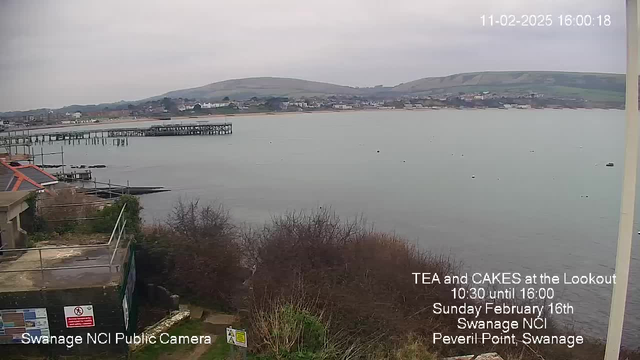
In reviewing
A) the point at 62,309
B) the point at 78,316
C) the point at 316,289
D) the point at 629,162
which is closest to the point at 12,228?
the point at 62,309

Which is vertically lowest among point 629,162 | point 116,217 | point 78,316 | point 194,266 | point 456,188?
point 456,188

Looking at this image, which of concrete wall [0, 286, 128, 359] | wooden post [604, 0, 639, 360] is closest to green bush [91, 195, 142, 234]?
concrete wall [0, 286, 128, 359]

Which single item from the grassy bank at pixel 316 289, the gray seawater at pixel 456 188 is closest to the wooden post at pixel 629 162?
the grassy bank at pixel 316 289

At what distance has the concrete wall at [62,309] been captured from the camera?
5.09 metres

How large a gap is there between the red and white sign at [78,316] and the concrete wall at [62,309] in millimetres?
38

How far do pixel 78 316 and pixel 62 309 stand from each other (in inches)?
6.8

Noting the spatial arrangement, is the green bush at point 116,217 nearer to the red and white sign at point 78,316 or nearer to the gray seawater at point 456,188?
the red and white sign at point 78,316

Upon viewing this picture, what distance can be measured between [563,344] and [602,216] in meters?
14.8

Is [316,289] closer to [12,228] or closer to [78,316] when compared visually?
[78,316]

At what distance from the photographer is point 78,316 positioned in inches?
205

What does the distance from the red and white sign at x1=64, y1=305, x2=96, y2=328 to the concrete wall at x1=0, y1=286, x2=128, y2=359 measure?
0.13ft

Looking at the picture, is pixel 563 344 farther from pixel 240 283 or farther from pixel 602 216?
pixel 602 216

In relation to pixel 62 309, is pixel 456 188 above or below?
below

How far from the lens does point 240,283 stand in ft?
31.7
